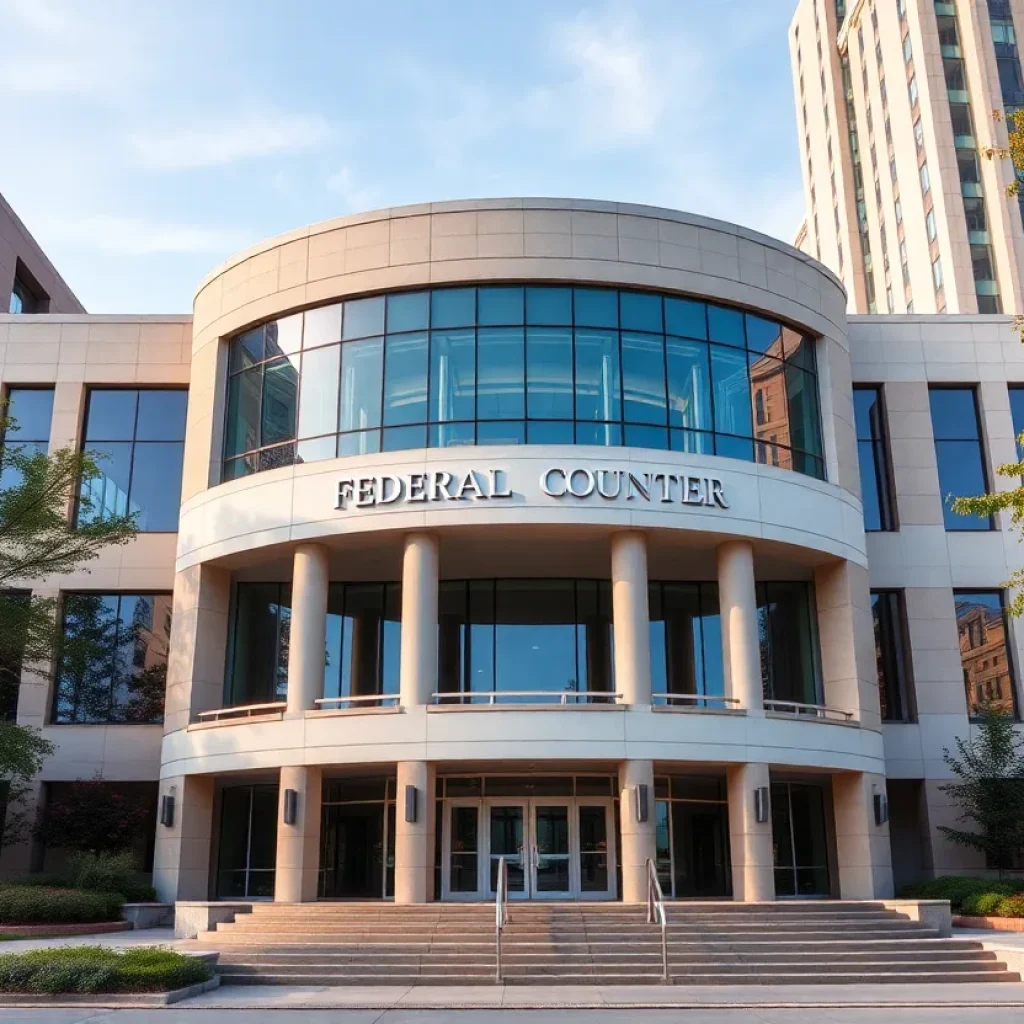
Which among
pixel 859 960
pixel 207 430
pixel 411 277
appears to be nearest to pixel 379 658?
pixel 207 430

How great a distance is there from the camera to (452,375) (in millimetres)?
27750

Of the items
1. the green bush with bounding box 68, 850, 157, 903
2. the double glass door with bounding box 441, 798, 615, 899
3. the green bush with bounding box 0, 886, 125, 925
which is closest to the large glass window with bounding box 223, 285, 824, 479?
the double glass door with bounding box 441, 798, 615, 899

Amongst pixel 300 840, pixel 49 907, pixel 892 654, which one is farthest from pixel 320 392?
pixel 892 654

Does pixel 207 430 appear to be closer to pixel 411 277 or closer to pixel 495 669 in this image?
pixel 411 277

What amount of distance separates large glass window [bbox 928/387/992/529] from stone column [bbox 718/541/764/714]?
9.61m

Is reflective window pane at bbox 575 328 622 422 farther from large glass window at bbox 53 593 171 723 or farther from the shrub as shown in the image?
the shrub

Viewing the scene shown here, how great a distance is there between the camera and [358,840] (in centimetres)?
2952

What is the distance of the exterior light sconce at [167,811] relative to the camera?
2795 cm

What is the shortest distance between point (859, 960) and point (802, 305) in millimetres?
16749

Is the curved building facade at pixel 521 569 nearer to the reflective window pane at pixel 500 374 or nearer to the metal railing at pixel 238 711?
the reflective window pane at pixel 500 374

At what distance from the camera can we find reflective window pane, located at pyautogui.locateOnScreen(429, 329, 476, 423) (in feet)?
90.0

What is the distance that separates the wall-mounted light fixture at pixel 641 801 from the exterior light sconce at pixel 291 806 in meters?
7.53

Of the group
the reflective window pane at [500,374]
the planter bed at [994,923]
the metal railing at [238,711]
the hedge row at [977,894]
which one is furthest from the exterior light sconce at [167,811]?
the planter bed at [994,923]

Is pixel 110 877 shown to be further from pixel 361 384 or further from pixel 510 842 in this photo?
pixel 361 384
